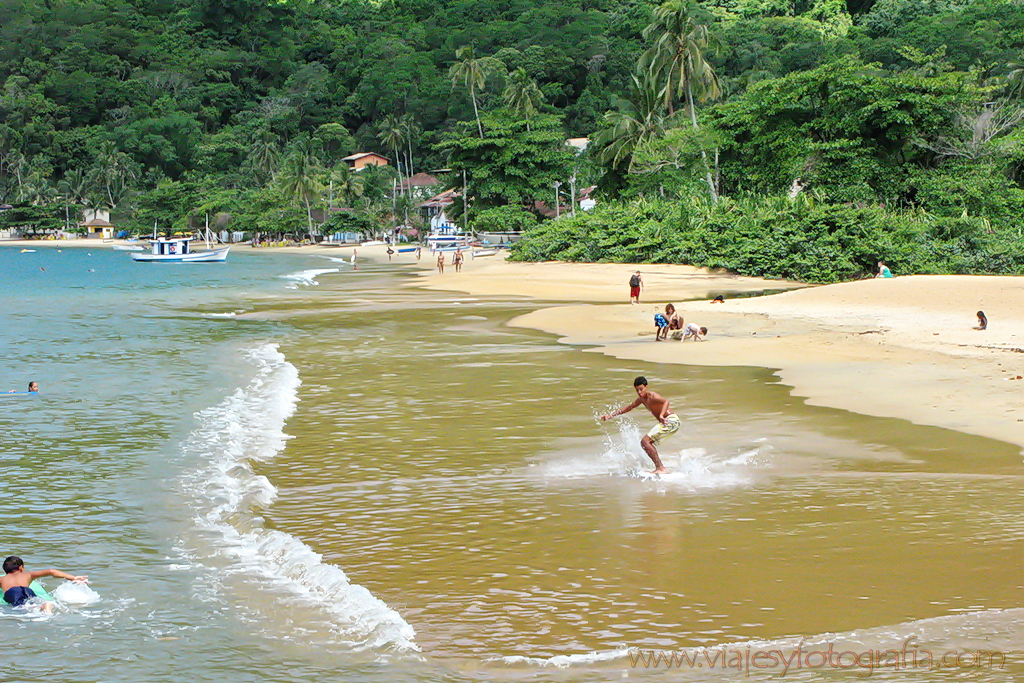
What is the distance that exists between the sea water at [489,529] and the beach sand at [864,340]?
4.30 feet

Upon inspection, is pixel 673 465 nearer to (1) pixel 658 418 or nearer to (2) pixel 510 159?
(1) pixel 658 418

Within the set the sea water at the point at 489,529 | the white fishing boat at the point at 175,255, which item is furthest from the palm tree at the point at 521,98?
the sea water at the point at 489,529

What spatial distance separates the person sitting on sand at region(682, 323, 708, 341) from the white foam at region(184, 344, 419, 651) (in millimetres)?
10732

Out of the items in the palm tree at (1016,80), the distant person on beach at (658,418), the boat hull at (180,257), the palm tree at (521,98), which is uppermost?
the palm tree at (521,98)

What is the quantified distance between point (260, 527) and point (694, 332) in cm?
1642

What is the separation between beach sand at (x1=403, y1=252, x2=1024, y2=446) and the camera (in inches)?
680

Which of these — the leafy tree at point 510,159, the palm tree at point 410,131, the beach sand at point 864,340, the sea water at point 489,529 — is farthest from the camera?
the palm tree at point 410,131

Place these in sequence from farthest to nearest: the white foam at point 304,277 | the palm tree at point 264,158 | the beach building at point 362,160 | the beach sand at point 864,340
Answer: the beach building at point 362,160 → the palm tree at point 264,158 → the white foam at point 304,277 → the beach sand at point 864,340

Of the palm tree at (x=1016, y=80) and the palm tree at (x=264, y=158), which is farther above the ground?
the palm tree at (x=264, y=158)

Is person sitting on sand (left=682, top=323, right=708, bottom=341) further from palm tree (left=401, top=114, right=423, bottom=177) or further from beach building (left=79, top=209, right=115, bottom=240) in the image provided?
beach building (left=79, top=209, right=115, bottom=240)

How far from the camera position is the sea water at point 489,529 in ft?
26.8

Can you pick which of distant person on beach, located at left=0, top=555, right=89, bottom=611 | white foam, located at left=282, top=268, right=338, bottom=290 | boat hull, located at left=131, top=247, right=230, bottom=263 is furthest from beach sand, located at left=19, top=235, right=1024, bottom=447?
boat hull, located at left=131, top=247, right=230, bottom=263

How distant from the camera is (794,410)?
17.1 m

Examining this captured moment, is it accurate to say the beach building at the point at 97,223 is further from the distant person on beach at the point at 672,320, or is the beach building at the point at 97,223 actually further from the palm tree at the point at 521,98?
the distant person on beach at the point at 672,320
